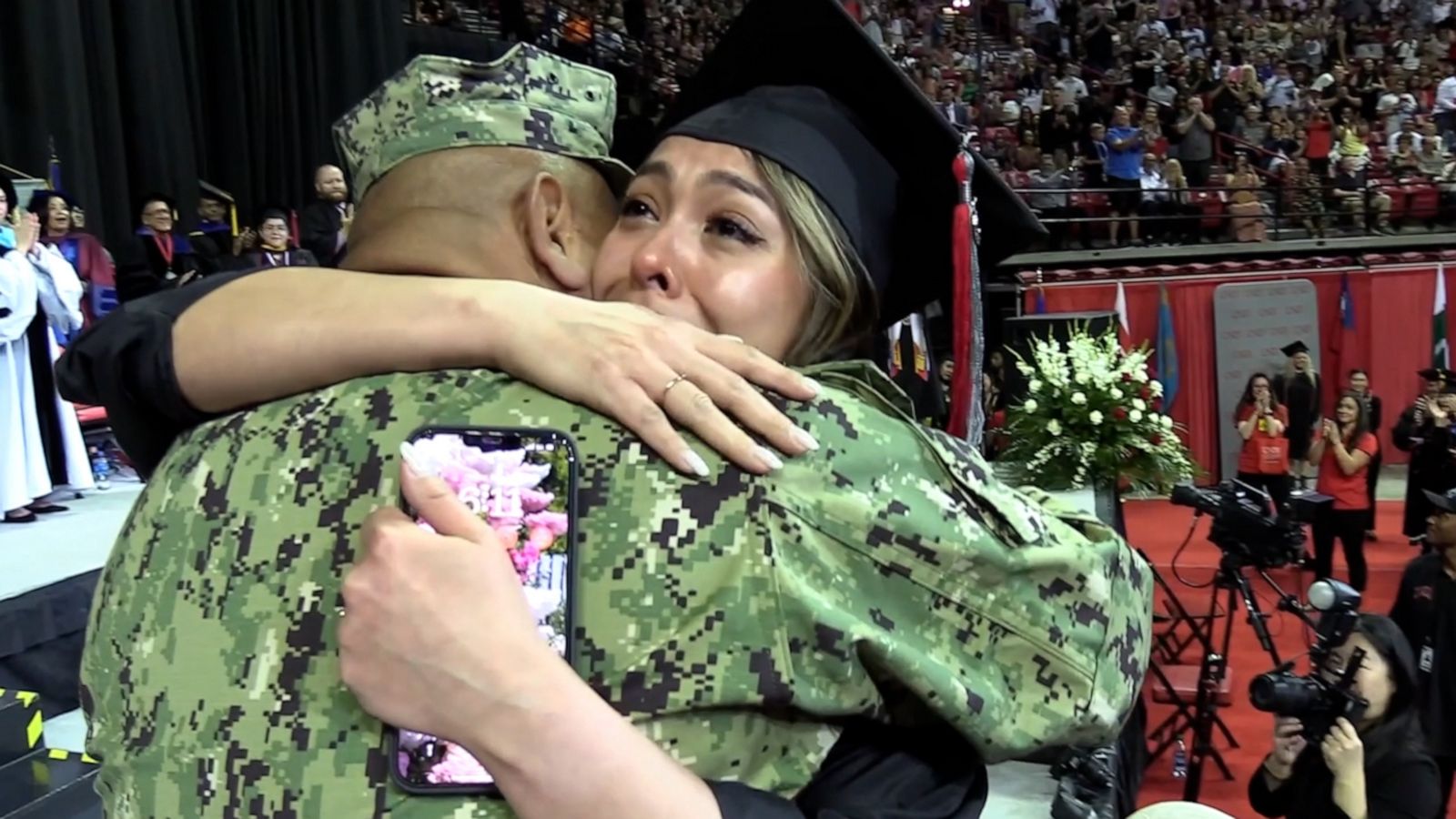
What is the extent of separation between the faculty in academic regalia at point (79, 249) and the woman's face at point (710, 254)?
5783 millimetres

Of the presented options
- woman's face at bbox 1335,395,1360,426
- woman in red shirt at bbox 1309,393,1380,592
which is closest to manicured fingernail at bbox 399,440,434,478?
woman in red shirt at bbox 1309,393,1380,592

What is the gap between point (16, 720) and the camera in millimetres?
2936

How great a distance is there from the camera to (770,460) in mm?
714

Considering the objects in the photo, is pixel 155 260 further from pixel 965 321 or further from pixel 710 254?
pixel 710 254

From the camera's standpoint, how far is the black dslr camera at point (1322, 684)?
2.92m

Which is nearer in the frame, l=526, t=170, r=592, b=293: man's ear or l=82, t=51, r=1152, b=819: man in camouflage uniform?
l=82, t=51, r=1152, b=819: man in camouflage uniform

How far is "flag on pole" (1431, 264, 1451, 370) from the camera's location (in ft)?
36.7

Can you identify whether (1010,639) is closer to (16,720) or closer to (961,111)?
(16,720)

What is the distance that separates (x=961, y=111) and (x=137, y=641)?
13234mm

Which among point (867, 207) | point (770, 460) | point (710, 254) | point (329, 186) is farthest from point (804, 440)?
point (329, 186)

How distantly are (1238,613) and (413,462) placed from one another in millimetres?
7472

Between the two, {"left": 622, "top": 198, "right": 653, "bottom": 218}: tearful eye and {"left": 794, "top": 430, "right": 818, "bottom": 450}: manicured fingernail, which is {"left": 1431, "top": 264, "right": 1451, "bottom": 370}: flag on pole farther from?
{"left": 794, "top": 430, "right": 818, "bottom": 450}: manicured fingernail

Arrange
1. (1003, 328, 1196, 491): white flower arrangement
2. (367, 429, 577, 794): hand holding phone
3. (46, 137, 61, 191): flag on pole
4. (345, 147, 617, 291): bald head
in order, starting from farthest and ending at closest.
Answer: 1. (46, 137, 61, 191): flag on pole
2. (1003, 328, 1196, 491): white flower arrangement
3. (345, 147, 617, 291): bald head
4. (367, 429, 577, 794): hand holding phone

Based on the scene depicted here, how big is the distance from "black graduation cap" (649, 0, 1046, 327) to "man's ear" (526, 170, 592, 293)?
0.17 meters
